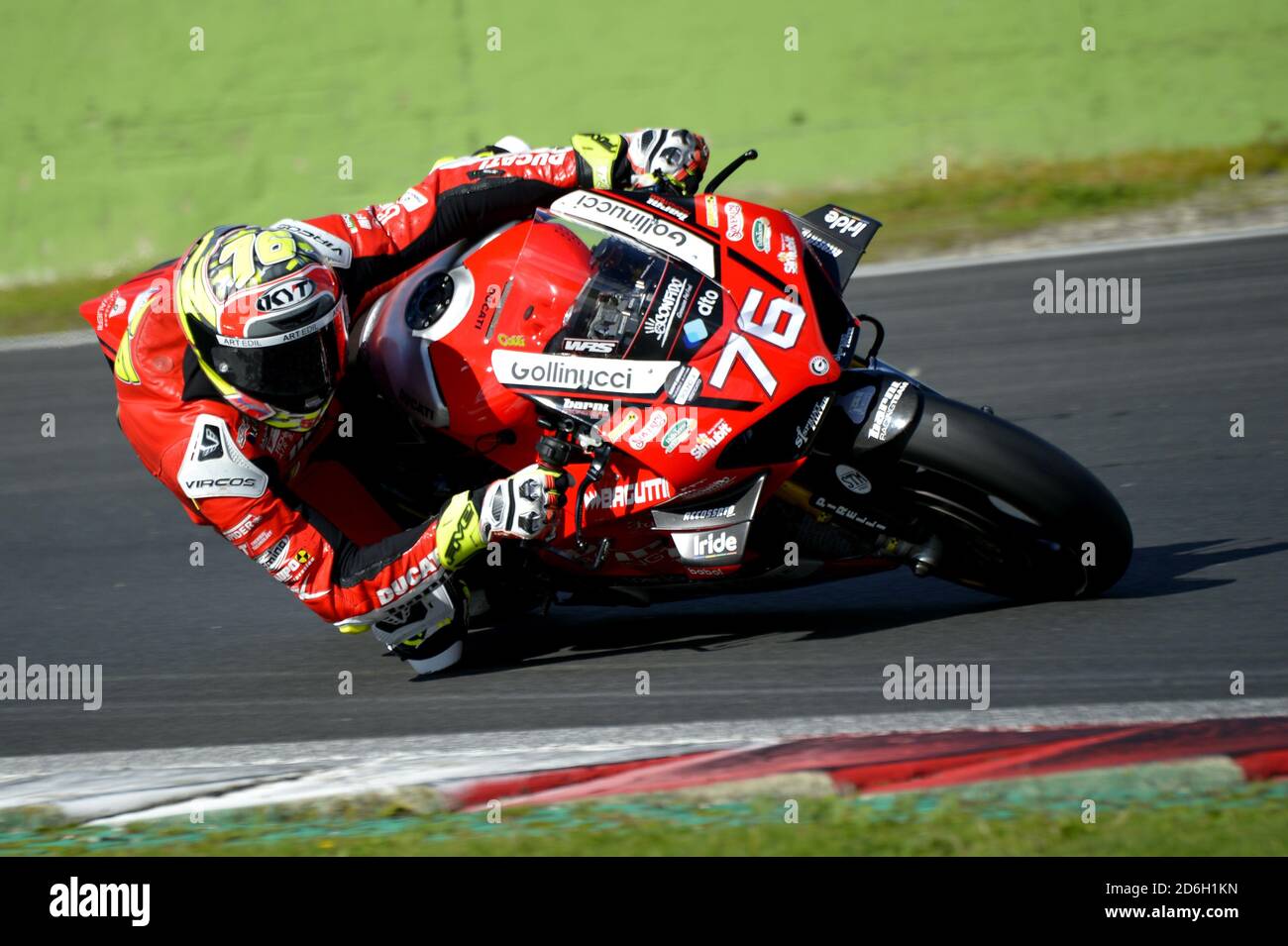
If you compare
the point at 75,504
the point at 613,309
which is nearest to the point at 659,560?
the point at 613,309

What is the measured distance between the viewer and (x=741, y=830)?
3.69 m

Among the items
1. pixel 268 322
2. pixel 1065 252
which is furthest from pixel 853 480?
pixel 1065 252

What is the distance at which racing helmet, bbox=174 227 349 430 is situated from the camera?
416 cm

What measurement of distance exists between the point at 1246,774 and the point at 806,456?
131 cm

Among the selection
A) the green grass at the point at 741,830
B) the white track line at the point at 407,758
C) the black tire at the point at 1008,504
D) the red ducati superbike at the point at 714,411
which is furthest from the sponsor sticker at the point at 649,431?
the green grass at the point at 741,830

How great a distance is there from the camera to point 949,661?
176 inches

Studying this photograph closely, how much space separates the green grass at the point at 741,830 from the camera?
135 inches

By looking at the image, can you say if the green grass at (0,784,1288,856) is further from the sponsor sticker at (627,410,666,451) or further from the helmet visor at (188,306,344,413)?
the helmet visor at (188,306,344,413)

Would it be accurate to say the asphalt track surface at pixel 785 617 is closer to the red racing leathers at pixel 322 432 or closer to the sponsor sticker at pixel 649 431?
the red racing leathers at pixel 322 432

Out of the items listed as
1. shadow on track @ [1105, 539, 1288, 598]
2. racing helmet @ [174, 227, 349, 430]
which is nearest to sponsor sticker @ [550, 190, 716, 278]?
racing helmet @ [174, 227, 349, 430]

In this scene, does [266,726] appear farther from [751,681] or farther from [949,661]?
[949,661]

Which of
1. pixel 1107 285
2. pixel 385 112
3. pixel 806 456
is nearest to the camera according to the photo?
pixel 806 456

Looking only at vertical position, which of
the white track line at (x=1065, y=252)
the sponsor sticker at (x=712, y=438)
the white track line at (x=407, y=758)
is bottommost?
the white track line at (x=407, y=758)

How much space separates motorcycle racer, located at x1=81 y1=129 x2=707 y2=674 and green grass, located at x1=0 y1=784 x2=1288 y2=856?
777mm
